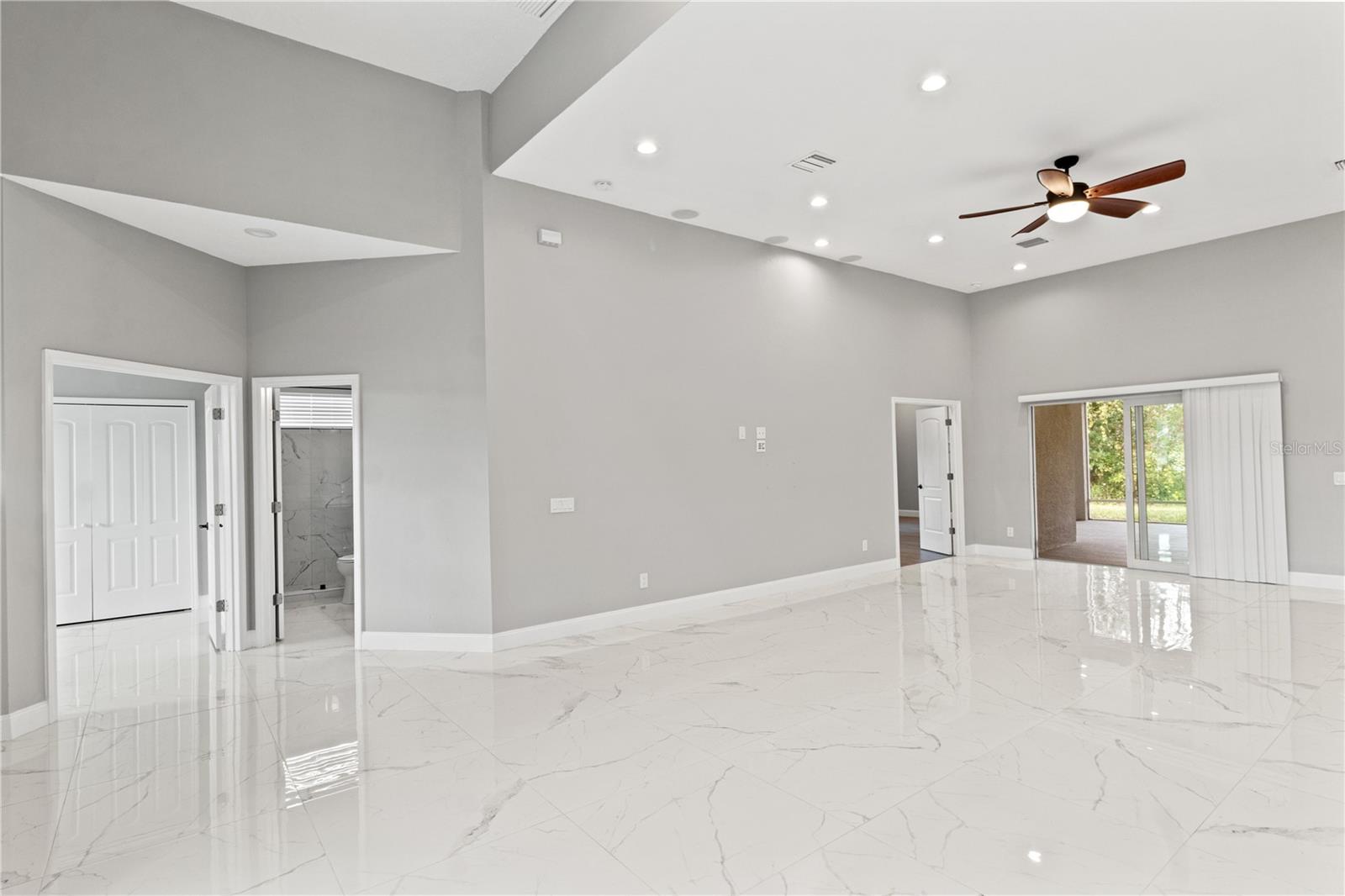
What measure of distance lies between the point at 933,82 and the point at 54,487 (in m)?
5.78

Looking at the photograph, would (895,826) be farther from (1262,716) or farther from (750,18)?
(750,18)

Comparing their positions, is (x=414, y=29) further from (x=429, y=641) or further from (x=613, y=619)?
(x=613, y=619)

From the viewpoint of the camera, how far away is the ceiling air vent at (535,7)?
155 inches

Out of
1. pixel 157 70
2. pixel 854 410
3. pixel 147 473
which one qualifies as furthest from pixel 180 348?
pixel 854 410

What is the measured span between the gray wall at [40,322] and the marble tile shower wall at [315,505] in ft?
9.04

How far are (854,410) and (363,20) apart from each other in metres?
5.68

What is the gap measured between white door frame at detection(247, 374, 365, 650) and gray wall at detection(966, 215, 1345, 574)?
7381 millimetres

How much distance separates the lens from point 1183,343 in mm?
7086

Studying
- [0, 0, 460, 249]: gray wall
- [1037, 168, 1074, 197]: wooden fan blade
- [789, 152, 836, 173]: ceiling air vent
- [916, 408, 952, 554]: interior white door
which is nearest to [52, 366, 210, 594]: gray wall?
[0, 0, 460, 249]: gray wall

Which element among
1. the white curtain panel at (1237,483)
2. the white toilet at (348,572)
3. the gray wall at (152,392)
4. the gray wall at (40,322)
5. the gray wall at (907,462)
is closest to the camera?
the gray wall at (40,322)

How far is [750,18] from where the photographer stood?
10.7ft

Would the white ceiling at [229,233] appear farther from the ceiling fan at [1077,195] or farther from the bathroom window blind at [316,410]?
the ceiling fan at [1077,195]

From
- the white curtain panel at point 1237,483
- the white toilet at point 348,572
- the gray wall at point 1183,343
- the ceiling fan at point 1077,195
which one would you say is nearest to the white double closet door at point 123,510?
the white toilet at point 348,572

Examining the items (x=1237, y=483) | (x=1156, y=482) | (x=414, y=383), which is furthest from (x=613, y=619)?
(x=1237, y=483)
